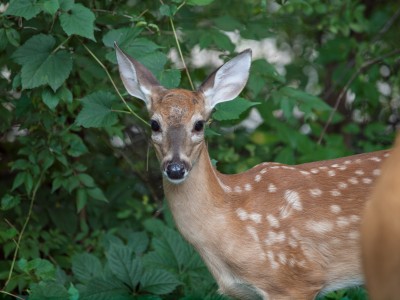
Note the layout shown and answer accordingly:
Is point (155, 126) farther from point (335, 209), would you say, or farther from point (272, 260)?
point (335, 209)

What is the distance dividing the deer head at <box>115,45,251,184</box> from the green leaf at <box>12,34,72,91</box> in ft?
0.86

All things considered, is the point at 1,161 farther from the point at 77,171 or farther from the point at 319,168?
the point at 319,168

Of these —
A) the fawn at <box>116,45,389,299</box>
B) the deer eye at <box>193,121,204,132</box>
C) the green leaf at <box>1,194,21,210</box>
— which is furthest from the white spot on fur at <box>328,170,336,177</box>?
the green leaf at <box>1,194,21,210</box>

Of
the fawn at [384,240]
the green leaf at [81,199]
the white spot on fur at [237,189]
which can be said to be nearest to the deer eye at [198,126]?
the white spot on fur at [237,189]

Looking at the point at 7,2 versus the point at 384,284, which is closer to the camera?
the point at 384,284

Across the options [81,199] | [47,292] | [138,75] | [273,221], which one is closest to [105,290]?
[47,292]

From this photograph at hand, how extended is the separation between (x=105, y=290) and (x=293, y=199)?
100 centimetres

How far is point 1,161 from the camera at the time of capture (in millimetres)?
5801

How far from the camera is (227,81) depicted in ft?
13.6

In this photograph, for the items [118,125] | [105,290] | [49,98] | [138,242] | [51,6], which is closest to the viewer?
[51,6]

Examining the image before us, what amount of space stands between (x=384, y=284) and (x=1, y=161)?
14.0 feet

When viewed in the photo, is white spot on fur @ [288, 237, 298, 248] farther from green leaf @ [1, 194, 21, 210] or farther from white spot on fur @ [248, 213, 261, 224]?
green leaf @ [1, 194, 21, 210]

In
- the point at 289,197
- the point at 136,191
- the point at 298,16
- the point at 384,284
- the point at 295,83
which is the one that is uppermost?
the point at 384,284

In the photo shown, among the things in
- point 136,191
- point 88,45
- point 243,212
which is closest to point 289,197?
point 243,212
